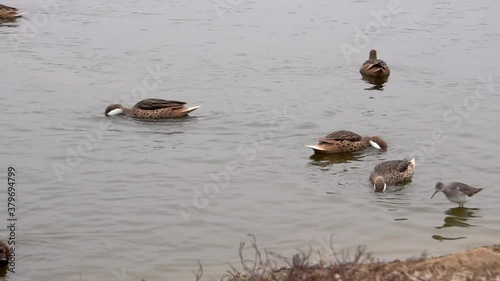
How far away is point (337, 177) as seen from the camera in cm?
1448

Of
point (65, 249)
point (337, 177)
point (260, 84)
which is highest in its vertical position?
point (260, 84)

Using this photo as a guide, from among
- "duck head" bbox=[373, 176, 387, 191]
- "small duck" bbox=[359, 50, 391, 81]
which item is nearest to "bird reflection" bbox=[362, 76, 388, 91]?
"small duck" bbox=[359, 50, 391, 81]

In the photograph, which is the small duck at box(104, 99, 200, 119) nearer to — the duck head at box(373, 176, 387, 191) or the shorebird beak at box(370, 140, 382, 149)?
the shorebird beak at box(370, 140, 382, 149)

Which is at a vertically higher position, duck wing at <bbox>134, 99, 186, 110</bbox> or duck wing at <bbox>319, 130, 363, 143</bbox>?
duck wing at <bbox>134, 99, 186, 110</bbox>

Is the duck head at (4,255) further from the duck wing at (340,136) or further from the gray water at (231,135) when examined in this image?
the duck wing at (340,136)

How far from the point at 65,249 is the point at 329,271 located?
Result: 15.4 ft

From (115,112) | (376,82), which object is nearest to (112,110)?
(115,112)

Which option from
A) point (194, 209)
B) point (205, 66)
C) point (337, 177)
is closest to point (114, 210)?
point (194, 209)

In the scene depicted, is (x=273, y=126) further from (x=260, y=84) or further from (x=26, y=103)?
(x=26, y=103)

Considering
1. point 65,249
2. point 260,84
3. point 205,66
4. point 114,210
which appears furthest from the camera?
point 205,66

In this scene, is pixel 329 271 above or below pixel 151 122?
below

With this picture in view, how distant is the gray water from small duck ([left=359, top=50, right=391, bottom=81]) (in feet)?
1.02

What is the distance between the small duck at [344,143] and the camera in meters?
15.5

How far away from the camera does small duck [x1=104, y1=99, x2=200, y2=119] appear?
1806 cm
